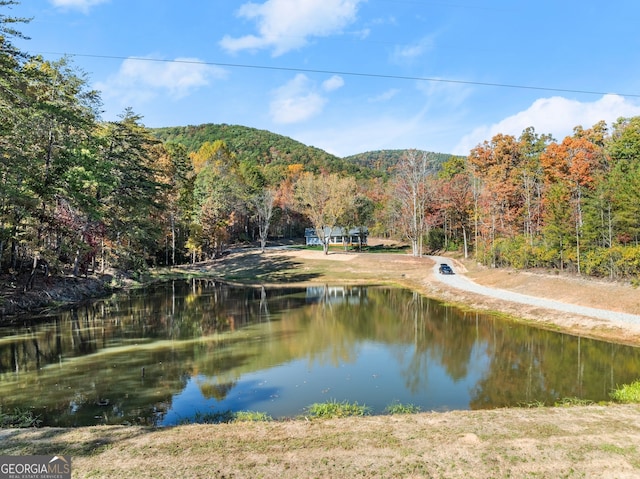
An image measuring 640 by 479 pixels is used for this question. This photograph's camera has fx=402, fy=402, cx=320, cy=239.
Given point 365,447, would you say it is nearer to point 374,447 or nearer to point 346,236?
point 374,447

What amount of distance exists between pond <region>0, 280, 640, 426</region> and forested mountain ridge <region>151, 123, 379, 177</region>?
88.8 metres

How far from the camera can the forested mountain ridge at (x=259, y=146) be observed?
123 m

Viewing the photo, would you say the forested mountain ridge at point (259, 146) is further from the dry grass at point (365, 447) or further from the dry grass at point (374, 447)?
the dry grass at point (365, 447)

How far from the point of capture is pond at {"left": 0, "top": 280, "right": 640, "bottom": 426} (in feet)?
35.8

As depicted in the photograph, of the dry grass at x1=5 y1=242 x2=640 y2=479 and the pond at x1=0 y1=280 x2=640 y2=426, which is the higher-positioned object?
the dry grass at x1=5 y1=242 x2=640 y2=479

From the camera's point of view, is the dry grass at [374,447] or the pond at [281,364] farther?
the pond at [281,364]

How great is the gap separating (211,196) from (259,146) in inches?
3517

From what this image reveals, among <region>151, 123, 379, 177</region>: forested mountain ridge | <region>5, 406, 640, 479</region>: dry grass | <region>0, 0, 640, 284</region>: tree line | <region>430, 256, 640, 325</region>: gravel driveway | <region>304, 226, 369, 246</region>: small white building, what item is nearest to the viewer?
<region>5, 406, 640, 479</region>: dry grass

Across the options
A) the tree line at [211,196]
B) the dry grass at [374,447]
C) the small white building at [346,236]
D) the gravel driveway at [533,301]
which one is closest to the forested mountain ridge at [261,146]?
the small white building at [346,236]

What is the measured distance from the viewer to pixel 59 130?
25.8 m

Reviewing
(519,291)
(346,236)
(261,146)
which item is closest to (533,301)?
(519,291)

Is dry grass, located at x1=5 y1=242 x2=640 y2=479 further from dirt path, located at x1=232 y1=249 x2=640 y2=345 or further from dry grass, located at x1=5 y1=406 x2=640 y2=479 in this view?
dirt path, located at x1=232 y1=249 x2=640 y2=345

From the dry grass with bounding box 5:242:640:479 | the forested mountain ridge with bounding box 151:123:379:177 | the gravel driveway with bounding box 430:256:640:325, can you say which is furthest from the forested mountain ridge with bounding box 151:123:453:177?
the dry grass with bounding box 5:242:640:479

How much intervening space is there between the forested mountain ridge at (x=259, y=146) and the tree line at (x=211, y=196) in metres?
43.5
